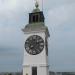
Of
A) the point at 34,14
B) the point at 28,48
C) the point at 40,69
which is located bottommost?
the point at 40,69

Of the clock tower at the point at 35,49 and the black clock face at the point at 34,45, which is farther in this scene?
the black clock face at the point at 34,45

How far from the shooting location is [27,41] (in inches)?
2068

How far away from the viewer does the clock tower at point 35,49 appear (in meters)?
51.5

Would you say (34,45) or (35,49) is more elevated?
(34,45)

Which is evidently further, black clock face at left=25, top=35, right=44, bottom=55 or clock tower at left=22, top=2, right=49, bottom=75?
black clock face at left=25, top=35, right=44, bottom=55

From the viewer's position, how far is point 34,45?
170 ft

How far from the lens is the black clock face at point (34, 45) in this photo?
51812 millimetres

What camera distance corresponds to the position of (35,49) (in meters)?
51.9

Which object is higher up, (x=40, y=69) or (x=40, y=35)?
(x=40, y=35)

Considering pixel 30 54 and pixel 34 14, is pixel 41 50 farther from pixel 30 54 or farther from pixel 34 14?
pixel 34 14

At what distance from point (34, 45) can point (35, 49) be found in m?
0.64

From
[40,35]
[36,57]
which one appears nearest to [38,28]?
[40,35]

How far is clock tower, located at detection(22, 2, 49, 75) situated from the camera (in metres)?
51.5

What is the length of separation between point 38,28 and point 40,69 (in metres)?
6.41
